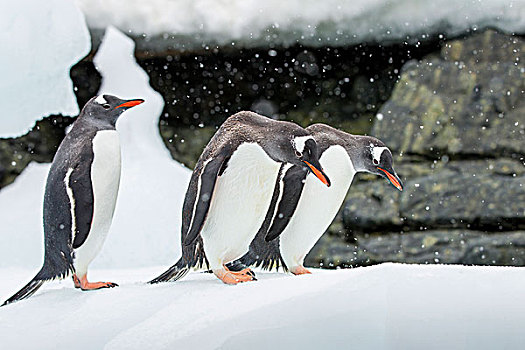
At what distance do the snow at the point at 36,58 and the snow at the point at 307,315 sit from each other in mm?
2055

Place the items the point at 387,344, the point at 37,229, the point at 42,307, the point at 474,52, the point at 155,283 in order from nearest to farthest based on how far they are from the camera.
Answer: the point at 387,344, the point at 42,307, the point at 155,283, the point at 37,229, the point at 474,52

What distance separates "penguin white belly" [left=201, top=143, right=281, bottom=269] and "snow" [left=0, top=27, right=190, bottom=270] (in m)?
1.67

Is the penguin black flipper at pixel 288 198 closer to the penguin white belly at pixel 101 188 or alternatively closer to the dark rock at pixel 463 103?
the penguin white belly at pixel 101 188

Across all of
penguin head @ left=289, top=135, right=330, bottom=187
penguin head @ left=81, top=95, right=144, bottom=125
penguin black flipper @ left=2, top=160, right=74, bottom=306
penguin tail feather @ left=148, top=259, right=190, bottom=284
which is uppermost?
penguin head @ left=81, top=95, right=144, bottom=125

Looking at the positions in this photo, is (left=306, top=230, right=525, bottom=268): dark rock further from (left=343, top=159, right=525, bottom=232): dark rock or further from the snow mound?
the snow mound

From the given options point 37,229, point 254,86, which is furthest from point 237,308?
point 254,86

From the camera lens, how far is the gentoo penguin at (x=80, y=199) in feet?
4.13

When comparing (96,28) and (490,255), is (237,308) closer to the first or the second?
(490,255)

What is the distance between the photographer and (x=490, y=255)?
3045 mm

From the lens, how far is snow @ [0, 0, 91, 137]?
3.02 meters

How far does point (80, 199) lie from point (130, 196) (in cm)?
185

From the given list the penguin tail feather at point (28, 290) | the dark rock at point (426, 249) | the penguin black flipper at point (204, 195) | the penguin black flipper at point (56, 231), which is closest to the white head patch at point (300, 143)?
the penguin black flipper at point (204, 195)

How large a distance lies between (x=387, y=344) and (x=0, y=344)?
665 mm

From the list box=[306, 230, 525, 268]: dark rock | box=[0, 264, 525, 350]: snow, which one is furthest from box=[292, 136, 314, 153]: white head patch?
box=[306, 230, 525, 268]: dark rock
